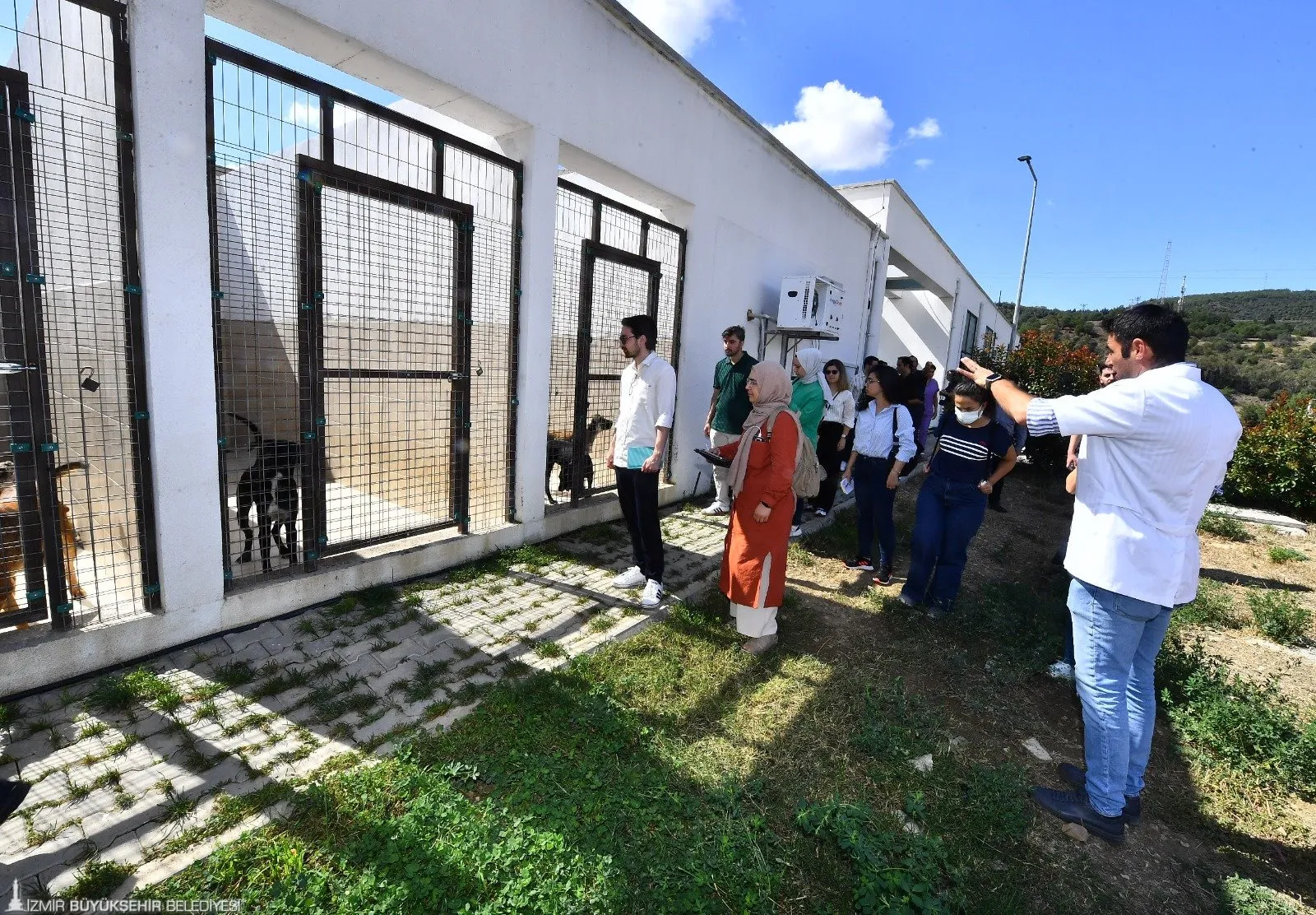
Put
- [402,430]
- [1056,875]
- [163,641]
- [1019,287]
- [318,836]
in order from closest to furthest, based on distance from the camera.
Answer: [318,836] < [1056,875] < [163,641] < [402,430] < [1019,287]

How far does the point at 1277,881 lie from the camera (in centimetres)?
248

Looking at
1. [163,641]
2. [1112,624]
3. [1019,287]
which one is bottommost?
[163,641]

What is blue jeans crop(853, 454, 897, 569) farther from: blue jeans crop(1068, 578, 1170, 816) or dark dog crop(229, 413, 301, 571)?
dark dog crop(229, 413, 301, 571)

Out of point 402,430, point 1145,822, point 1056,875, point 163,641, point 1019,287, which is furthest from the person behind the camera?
point 1019,287

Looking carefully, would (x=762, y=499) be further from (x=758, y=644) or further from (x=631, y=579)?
(x=631, y=579)

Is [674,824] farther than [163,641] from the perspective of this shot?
No

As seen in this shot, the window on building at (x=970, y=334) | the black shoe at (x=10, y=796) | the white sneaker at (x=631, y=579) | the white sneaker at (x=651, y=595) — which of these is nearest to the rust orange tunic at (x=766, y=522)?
the white sneaker at (x=651, y=595)

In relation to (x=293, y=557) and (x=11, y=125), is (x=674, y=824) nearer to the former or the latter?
(x=293, y=557)

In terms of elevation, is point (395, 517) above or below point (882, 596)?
above

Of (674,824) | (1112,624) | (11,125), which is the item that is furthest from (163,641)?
(1112,624)

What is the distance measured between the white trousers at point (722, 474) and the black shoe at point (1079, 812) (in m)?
3.75

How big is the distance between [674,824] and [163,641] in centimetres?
295

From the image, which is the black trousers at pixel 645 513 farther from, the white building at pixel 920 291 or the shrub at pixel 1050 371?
the white building at pixel 920 291

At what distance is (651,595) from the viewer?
4492mm
